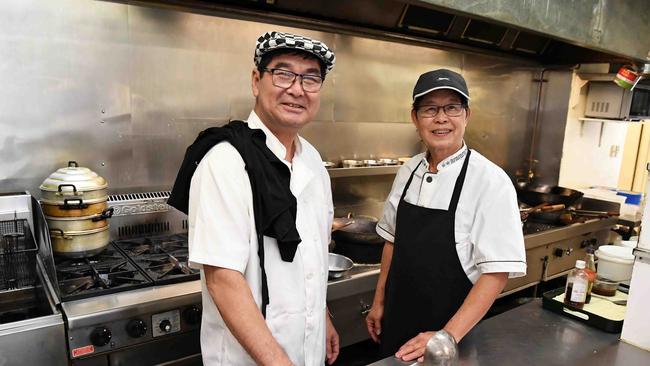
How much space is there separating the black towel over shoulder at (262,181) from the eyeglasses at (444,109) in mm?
538

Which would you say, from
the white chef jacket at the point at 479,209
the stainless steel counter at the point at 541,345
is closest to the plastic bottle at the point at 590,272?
the stainless steel counter at the point at 541,345

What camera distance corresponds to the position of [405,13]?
2.98 m

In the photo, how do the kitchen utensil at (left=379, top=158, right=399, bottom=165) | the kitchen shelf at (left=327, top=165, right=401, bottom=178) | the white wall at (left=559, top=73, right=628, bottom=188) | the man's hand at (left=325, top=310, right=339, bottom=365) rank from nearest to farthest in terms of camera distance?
the man's hand at (left=325, top=310, right=339, bottom=365)
the kitchen shelf at (left=327, top=165, right=401, bottom=178)
the kitchen utensil at (left=379, top=158, right=399, bottom=165)
the white wall at (left=559, top=73, right=628, bottom=188)

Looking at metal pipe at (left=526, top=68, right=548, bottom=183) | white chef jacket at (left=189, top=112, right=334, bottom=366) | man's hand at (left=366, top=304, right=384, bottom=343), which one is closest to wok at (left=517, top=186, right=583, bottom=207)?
metal pipe at (left=526, top=68, right=548, bottom=183)

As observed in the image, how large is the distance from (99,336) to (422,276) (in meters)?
1.11

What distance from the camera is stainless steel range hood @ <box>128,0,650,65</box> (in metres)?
2.15

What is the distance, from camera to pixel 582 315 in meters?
1.59

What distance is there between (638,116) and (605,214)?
0.91m

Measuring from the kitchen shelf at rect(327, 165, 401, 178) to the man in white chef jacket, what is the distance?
4.26ft

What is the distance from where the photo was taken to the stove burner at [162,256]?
1759 millimetres

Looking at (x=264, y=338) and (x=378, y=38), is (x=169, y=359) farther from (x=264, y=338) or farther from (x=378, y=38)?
(x=378, y=38)

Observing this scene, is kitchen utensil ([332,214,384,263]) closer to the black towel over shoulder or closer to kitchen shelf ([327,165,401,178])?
kitchen shelf ([327,165,401,178])

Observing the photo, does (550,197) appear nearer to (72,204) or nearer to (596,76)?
(596,76)

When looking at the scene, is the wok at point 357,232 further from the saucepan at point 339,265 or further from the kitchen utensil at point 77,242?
the kitchen utensil at point 77,242
